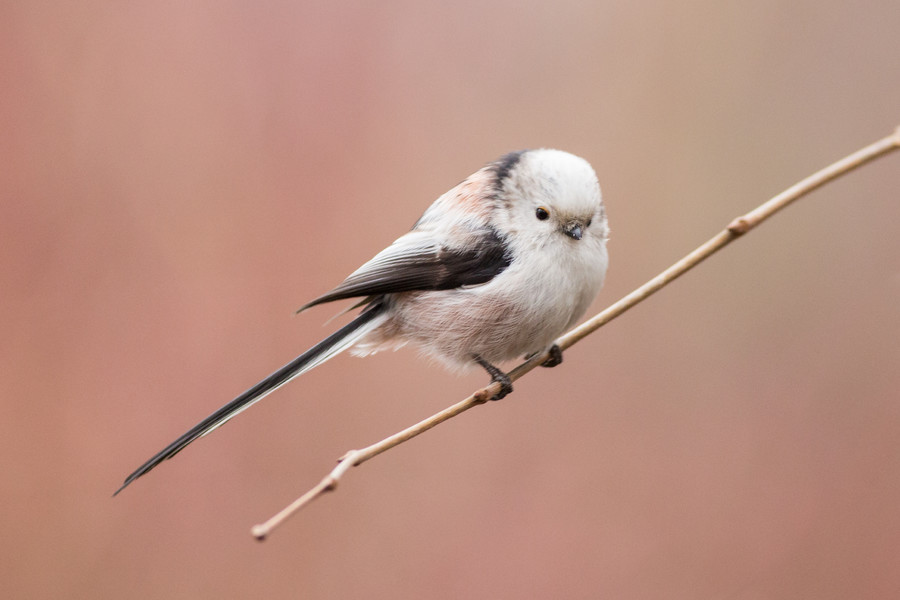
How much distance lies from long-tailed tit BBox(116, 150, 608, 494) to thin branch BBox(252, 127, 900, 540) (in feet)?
0.61

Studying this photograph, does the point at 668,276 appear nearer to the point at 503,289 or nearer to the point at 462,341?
the point at 503,289

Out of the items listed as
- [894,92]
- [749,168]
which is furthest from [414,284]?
[894,92]

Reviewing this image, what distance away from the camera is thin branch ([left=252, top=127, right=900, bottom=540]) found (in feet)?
2.47

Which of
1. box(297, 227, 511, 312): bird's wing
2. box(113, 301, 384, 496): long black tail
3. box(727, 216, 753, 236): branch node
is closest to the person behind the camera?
box(727, 216, 753, 236): branch node

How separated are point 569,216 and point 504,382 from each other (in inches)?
11.8

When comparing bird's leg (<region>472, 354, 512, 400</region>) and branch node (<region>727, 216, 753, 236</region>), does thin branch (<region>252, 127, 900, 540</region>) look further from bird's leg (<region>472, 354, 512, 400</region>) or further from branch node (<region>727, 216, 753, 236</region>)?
bird's leg (<region>472, 354, 512, 400</region>)

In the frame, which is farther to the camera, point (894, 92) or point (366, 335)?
point (894, 92)

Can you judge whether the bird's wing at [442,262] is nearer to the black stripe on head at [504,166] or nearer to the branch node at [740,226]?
the black stripe on head at [504,166]

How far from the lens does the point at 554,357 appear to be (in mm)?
1463

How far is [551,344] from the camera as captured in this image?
142cm

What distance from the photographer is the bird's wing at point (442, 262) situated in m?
1.34

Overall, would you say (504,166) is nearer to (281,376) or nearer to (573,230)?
(573,230)

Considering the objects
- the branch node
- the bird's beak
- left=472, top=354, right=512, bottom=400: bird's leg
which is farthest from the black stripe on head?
the branch node

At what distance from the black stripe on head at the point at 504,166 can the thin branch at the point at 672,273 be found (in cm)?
35
